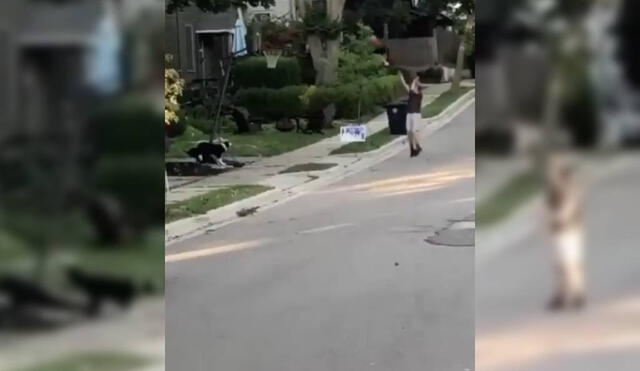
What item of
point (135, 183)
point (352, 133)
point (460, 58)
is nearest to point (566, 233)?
point (135, 183)

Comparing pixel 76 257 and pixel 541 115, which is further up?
pixel 541 115

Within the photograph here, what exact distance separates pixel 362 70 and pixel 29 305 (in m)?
2.14

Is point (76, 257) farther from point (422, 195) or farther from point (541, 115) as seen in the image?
point (422, 195)

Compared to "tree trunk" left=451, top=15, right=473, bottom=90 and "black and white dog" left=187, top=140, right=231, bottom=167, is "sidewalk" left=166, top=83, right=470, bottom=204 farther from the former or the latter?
"tree trunk" left=451, top=15, right=473, bottom=90

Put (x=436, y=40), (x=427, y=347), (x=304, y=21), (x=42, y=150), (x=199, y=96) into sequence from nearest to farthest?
(x=42, y=150), (x=436, y=40), (x=427, y=347), (x=304, y=21), (x=199, y=96)

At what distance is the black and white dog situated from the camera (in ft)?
14.4

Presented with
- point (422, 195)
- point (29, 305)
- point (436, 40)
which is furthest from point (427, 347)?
point (29, 305)

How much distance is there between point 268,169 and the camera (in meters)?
4.61

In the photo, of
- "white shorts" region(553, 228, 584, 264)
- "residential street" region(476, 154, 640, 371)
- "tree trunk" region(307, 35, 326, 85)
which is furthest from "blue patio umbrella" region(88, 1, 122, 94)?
"tree trunk" region(307, 35, 326, 85)

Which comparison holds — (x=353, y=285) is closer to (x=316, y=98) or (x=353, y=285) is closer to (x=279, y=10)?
(x=316, y=98)

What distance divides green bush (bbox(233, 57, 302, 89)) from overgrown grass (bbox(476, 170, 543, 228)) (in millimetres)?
2116

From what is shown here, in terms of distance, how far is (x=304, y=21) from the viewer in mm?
3805

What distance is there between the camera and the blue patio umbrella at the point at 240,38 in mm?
4031

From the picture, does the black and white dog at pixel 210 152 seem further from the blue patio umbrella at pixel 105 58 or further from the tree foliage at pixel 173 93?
the blue patio umbrella at pixel 105 58
